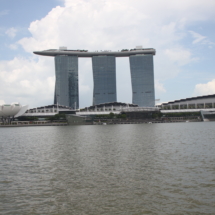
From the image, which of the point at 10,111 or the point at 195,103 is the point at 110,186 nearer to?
the point at 10,111

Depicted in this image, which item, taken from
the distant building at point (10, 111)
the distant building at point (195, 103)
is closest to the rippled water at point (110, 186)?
the distant building at point (10, 111)

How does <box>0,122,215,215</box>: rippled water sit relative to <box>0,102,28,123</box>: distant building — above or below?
below

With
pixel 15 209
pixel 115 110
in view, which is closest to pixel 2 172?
pixel 15 209

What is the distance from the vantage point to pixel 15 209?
1169 cm

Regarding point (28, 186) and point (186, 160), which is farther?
point (186, 160)

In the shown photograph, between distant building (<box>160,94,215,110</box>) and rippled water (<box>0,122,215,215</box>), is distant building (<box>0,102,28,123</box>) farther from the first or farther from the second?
rippled water (<box>0,122,215,215</box>)

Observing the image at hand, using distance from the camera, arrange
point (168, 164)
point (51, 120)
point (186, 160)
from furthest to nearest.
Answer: point (51, 120)
point (186, 160)
point (168, 164)

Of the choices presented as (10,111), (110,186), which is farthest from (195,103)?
(110,186)

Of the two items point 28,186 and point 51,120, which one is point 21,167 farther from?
point 51,120

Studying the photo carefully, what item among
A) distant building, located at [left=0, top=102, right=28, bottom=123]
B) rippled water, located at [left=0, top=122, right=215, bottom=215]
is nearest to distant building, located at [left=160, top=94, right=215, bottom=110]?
distant building, located at [left=0, top=102, right=28, bottom=123]

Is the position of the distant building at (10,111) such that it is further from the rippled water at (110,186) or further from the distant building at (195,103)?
the rippled water at (110,186)

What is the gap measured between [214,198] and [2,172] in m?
13.0

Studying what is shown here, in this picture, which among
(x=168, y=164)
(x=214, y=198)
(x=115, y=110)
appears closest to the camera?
(x=214, y=198)

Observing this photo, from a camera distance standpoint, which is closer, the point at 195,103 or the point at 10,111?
the point at 10,111
